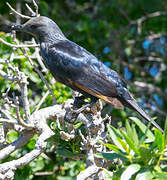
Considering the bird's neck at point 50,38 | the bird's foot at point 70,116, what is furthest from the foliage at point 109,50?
the bird's foot at point 70,116

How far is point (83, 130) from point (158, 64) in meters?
3.41

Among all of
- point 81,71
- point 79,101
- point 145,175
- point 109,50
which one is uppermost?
point 81,71

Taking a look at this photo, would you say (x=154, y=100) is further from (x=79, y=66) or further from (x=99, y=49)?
(x=79, y=66)

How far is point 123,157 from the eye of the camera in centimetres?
198

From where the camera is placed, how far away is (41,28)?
3.06m

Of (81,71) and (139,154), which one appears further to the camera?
(81,71)

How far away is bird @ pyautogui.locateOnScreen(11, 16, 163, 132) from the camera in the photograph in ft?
9.73

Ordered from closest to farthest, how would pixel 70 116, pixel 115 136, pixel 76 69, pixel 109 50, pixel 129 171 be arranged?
pixel 129 171, pixel 115 136, pixel 70 116, pixel 76 69, pixel 109 50

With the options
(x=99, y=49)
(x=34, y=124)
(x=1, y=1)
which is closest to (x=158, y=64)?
(x=99, y=49)

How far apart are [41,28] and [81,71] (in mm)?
526

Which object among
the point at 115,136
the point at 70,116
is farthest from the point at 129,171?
the point at 70,116

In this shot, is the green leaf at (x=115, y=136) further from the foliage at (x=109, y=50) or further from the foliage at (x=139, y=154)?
the foliage at (x=109, y=50)

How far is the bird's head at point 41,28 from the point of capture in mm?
3021

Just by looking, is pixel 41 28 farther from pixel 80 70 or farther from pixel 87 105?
pixel 87 105
